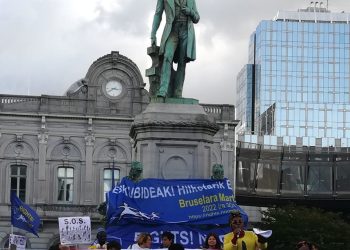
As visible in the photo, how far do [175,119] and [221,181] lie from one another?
4.81 feet

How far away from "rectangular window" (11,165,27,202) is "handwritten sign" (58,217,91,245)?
45.7m

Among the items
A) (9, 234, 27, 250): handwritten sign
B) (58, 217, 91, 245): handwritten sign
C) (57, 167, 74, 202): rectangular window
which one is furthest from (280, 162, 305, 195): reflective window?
(58, 217, 91, 245): handwritten sign

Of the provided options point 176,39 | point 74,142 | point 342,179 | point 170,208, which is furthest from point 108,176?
point 170,208

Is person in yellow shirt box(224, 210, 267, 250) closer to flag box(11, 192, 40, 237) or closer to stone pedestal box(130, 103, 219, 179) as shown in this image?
stone pedestal box(130, 103, 219, 179)

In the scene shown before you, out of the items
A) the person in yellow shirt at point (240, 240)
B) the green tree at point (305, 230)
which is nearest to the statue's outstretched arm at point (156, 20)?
the person in yellow shirt at point (240, 240)

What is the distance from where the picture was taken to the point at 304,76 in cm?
13212

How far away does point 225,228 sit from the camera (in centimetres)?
1655

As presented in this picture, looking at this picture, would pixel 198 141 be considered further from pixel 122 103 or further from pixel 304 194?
pixel 304 194

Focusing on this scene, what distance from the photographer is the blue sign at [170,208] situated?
16.2 metres

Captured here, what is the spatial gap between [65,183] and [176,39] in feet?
147

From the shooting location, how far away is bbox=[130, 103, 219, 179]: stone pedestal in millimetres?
17547

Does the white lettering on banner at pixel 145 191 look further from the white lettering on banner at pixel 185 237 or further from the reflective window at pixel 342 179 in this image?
the reflective window at pixel 342 179

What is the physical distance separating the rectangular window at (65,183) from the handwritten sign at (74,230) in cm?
4626

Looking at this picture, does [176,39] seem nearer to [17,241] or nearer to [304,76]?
[17,241]
